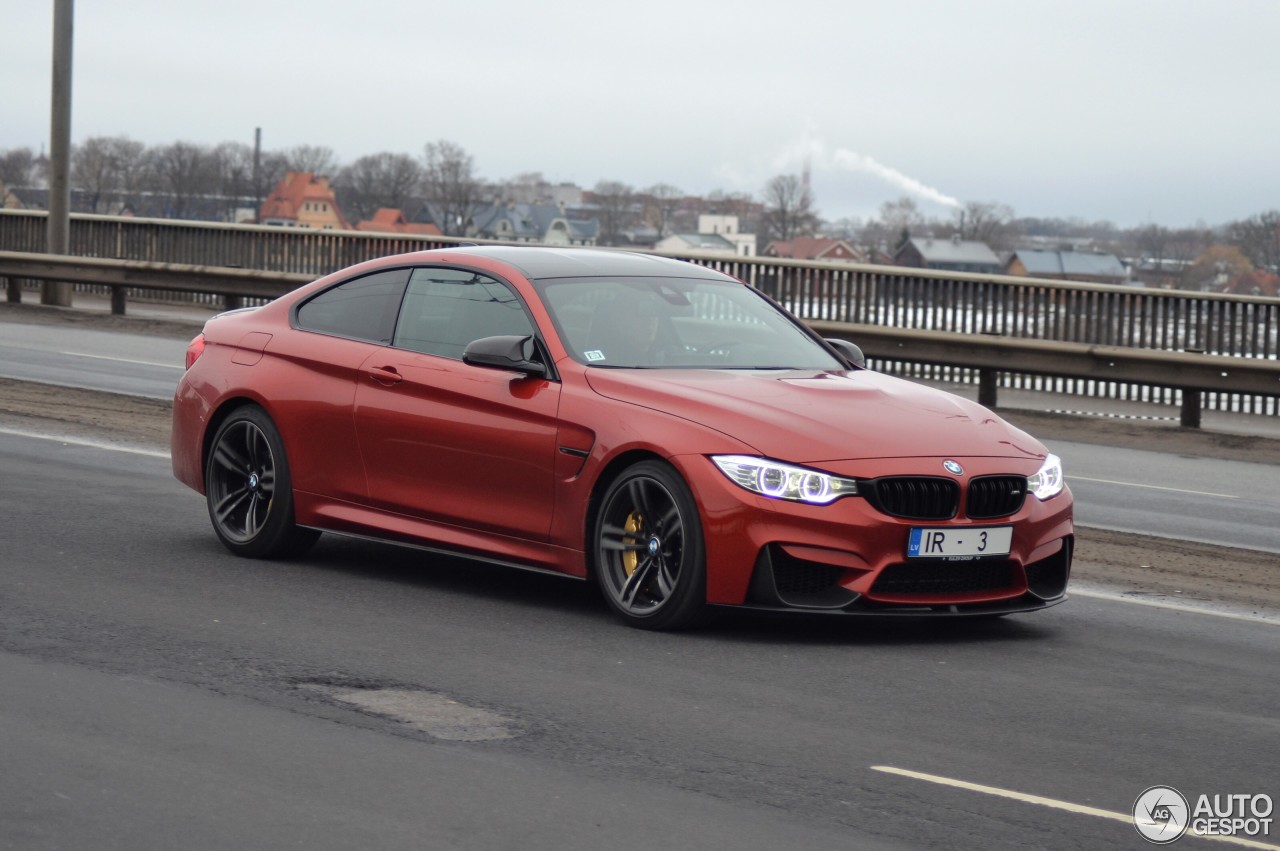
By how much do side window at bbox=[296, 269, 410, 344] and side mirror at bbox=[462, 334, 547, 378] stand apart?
0.85 metres

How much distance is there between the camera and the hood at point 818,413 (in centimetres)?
715

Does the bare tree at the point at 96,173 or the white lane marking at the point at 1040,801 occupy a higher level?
the bare tree at the point at 96,173

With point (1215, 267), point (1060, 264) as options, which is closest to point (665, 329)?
point (1215, 267)

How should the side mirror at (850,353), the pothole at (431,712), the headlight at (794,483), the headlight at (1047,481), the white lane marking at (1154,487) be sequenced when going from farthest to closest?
the white lane marking at (1154,487)
the side mirror at (850,353)
the headlight at (1047,481)
the headlight at (794,483)
the pothole at (431,712)

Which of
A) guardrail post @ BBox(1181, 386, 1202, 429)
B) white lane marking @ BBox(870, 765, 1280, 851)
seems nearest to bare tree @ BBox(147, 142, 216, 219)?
guardrail post @ BBox(1181, 386, 1202, 429)

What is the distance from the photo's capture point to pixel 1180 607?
869 centimetres

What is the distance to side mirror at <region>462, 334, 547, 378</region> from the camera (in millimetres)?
7770

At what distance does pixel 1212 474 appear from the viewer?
15242 millimetres

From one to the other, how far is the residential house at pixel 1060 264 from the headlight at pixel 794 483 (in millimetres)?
84794

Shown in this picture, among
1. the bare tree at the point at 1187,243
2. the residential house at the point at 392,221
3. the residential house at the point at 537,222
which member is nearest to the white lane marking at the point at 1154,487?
the bare tree at the point at 1187,243

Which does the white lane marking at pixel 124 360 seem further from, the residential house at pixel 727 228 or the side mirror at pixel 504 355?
the residential house at pixel 727 228

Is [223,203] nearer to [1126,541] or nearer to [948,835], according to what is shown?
[1126,541]

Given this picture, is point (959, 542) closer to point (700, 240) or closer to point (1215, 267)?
point (1215, 267)

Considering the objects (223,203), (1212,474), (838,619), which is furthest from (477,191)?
(838,619)
